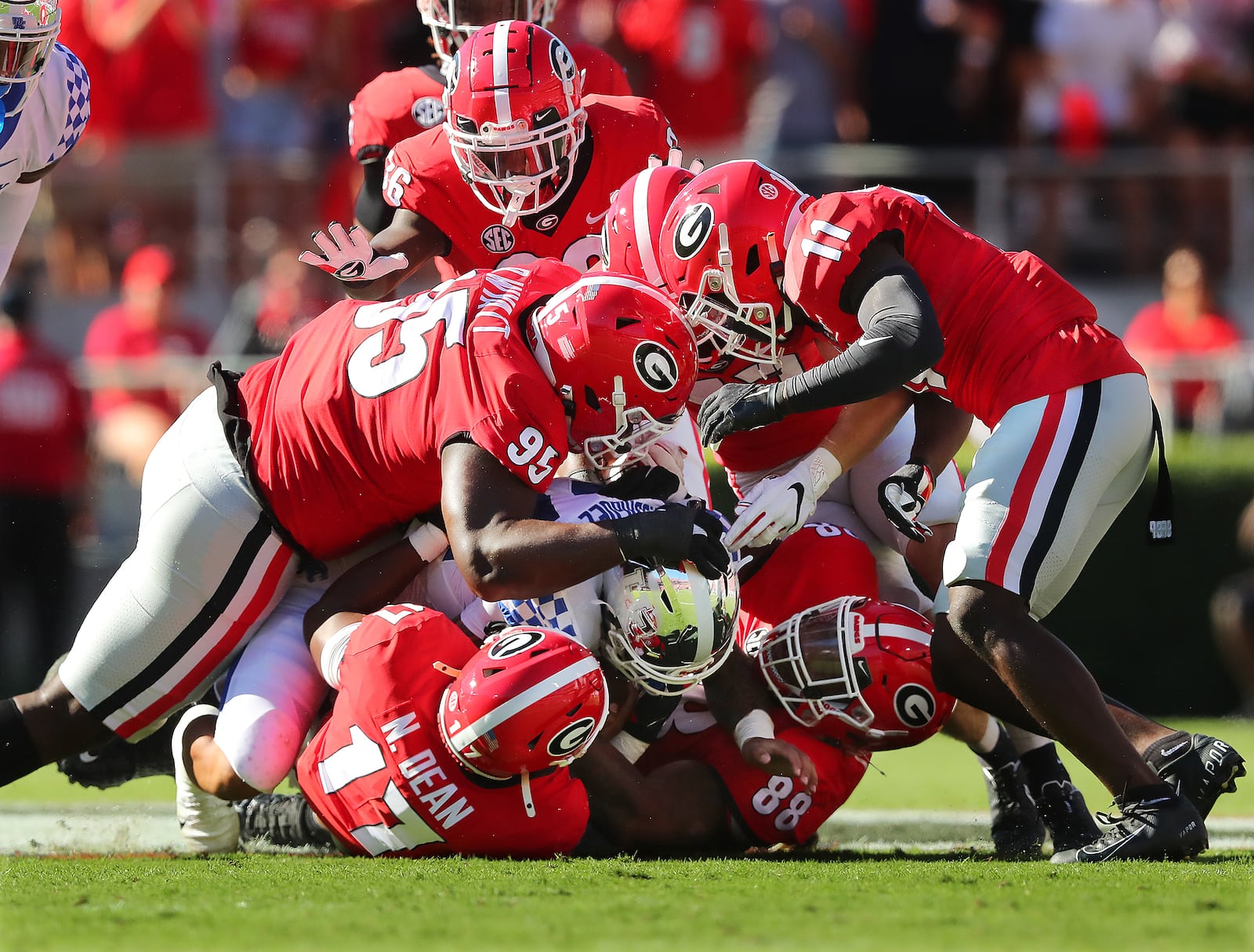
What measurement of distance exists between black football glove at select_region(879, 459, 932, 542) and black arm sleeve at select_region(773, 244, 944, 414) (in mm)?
354

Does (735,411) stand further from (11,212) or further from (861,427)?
(11,212)

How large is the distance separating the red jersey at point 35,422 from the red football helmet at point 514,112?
390 cm

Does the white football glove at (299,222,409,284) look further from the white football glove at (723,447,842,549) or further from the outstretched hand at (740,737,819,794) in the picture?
the outstretched hand at (740,737,819,794)

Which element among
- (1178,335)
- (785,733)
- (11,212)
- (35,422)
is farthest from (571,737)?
(1178,335)

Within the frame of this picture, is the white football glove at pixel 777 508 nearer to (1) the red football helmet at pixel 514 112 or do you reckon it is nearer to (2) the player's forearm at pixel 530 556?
(2) the player's forearm at pixel 530 556

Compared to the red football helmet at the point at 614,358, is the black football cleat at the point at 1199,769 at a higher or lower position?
lower

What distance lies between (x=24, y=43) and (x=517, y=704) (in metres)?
2.47

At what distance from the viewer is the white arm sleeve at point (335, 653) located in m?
4.38

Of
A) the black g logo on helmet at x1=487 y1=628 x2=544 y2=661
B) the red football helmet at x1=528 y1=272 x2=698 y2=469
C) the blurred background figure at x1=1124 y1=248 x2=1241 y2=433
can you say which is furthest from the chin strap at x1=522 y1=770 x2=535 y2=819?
the blurred background figure at x1=1124 y1=248 x2=1241 y2=433

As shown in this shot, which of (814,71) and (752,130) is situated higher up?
(814,71)

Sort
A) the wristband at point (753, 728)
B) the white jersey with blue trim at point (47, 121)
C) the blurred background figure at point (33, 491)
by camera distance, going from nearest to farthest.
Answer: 1. the wristband at point (753, 728)
2. the white jersey with blue trim at point (47, 121)
3. the blurred background figure at point (33, 491)

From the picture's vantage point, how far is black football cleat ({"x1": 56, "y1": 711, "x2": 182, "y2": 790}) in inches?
206

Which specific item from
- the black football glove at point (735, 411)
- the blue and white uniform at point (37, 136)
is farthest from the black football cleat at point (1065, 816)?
the blue and white uniform at point (37, 136)

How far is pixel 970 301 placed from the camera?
4.48 meters
